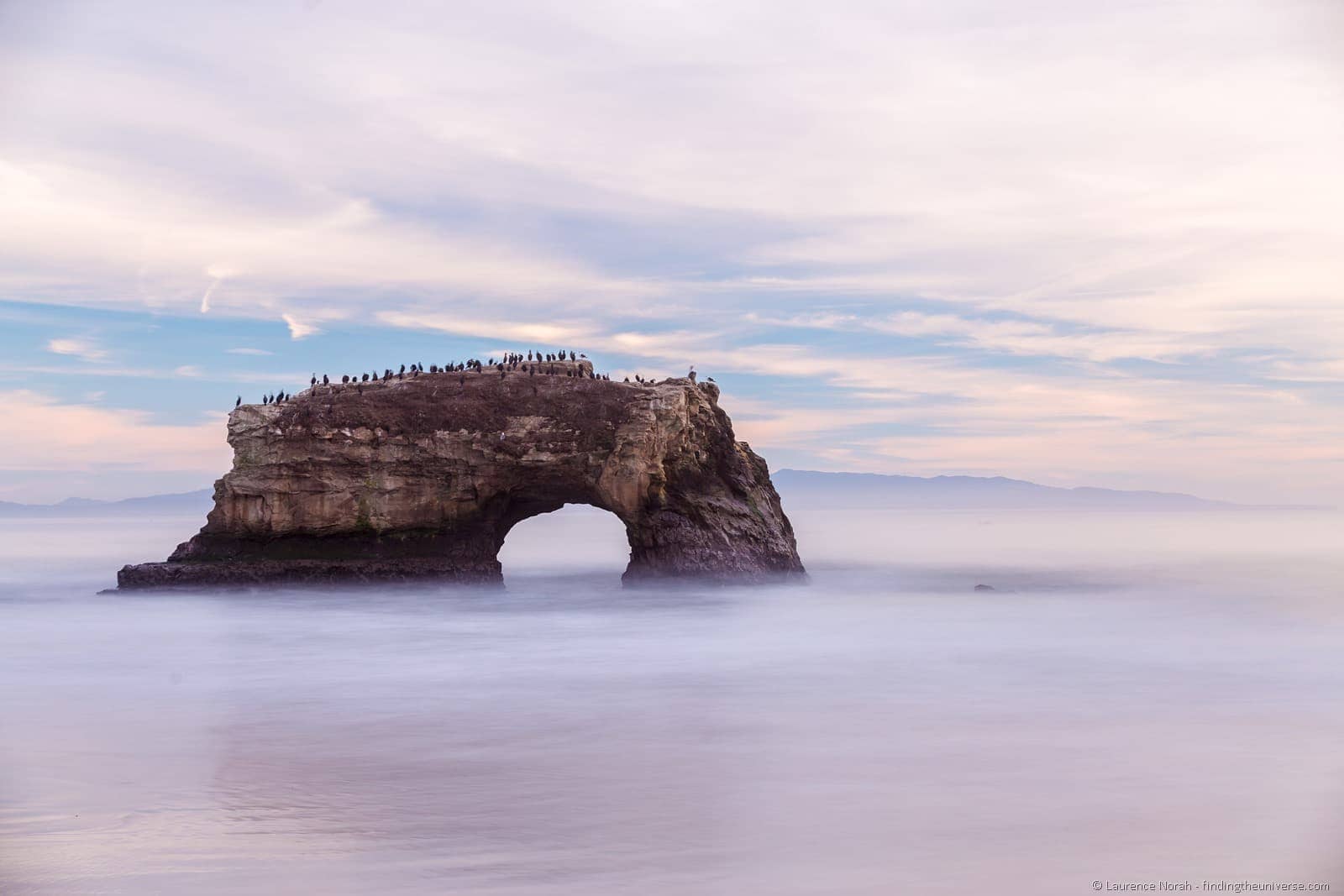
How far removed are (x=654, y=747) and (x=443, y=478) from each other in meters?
23.3

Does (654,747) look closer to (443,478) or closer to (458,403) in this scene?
(443,478)

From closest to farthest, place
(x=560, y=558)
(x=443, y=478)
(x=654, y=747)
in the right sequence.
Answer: (x=654, y=747), (x=443, y=478), (x=560, y=558)

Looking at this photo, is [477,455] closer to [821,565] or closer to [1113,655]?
[1113,655]

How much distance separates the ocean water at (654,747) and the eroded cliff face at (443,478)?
2.08m

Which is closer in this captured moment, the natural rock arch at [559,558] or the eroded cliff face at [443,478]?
the eroded cliff face at [443,478]

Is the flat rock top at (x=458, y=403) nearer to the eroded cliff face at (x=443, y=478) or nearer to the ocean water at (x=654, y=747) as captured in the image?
the eroded cliff face at (x=443, y=478)

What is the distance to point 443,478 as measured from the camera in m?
40.7

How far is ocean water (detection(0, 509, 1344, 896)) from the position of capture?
12.9 metres

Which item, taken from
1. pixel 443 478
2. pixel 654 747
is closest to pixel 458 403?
pixel 443 478

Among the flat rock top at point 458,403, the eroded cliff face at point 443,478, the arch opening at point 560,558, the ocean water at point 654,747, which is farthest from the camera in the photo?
the arch opening at point 560,558

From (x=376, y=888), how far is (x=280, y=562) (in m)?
30.1

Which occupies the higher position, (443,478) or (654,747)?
(443,478)

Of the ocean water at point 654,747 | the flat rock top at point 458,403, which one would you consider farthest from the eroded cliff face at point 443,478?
the ocean water at point 654,747

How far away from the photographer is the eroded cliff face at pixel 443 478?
4025cm
